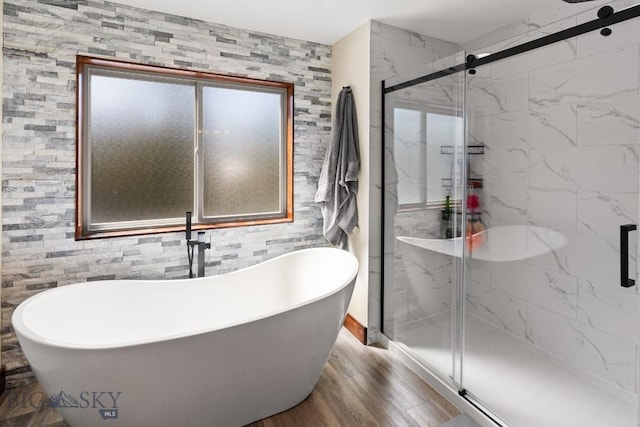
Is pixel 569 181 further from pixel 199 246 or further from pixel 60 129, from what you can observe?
pixel 60 129

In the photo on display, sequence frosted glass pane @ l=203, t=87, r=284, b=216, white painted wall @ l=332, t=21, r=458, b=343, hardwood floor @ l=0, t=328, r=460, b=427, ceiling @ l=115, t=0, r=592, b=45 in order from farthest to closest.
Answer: frosted glass pane @ l=203, t=87, r=284, b=216
white painted wall @ l=332, t=21, r=458, b=343
ceiling @ l=115, t=0, r=592, b=45
hardwood floor @ l=0, t=328, r=460, b=427

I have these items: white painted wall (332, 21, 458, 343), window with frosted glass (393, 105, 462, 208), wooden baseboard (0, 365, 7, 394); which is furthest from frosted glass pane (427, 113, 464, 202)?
wooden baseboard (0, 365, 7, 394)

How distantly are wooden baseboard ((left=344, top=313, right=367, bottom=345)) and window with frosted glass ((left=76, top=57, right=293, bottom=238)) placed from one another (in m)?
1.03

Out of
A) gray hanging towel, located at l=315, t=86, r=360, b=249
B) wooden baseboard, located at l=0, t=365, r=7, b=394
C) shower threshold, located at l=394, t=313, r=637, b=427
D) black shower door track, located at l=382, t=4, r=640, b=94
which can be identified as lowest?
wooden baseboard, located at l=0, t=365, r=7, b=394

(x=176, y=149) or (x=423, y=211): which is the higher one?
(x=176, y=149)

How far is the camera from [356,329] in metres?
2.90

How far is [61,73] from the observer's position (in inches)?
87.5

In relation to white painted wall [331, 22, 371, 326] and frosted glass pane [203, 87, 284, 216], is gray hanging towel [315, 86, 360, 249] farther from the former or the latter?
frosted glass pane [203, 87, 284, 216]

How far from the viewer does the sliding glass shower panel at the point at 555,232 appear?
4.74 feet

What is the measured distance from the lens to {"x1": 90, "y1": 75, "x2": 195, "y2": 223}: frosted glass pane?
8.05 ft

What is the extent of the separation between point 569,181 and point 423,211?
3.16ft

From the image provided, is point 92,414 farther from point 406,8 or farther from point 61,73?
point 406,8

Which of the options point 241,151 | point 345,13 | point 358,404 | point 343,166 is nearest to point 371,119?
point 343,166

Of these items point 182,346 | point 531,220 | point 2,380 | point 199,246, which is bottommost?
point 2,380
